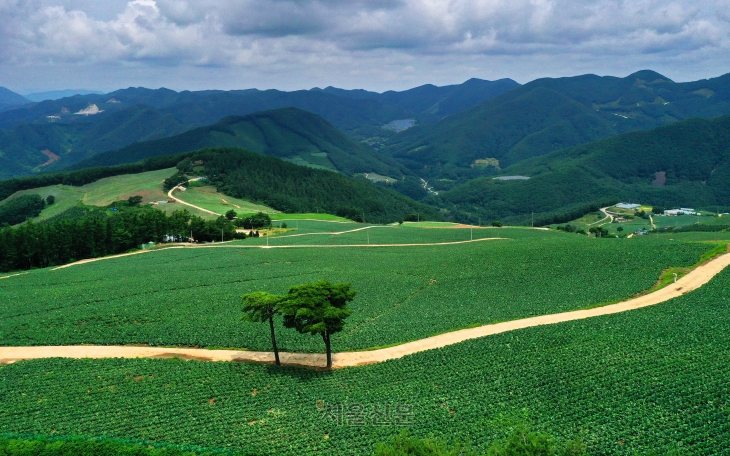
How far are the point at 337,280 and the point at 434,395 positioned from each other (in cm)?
3579

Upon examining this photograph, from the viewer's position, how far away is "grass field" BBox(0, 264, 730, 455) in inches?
1181

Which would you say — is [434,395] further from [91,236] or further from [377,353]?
[91,236]

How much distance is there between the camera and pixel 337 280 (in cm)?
6919

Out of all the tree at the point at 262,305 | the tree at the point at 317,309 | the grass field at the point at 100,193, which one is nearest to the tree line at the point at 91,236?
the grass field at the point at 100,193

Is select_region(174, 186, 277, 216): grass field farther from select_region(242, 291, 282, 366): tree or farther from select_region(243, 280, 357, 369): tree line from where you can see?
select_region(243, 280, 357, 369): tree line

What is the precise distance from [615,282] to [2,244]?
10959 cm

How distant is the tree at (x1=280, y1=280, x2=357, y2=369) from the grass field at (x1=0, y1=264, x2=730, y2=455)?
4087 mm

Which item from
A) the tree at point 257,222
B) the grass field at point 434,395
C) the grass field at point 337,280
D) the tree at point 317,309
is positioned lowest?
the tree at point 257,222

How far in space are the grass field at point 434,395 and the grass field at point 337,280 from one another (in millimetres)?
7235

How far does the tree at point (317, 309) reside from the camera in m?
38.3

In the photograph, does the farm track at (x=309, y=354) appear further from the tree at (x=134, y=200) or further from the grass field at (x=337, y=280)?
the tree at (x=134, y=200)

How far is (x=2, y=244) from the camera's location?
9269 centimetres

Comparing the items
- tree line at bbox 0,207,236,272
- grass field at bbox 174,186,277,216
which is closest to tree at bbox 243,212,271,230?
tree line at bbox 0,207,236,272

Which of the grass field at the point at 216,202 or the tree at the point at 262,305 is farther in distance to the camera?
the grass field at the point at 216,202
